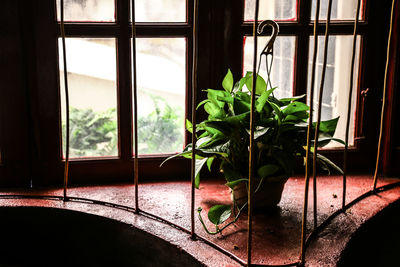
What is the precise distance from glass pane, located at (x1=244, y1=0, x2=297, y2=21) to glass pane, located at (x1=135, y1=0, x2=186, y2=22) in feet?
0.77

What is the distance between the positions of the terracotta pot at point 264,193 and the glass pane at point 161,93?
410 millimetres

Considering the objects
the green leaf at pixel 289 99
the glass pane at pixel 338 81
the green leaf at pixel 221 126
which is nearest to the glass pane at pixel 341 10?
the glass pane at pixel 338 81

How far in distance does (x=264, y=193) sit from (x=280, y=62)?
56cm

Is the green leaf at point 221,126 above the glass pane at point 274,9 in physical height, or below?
below

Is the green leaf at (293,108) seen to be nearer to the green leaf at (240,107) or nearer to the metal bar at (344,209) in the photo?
the green leaf at (240,107)

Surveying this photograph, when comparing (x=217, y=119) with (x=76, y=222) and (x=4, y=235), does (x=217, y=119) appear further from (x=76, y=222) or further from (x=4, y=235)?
(x=4, y=235)

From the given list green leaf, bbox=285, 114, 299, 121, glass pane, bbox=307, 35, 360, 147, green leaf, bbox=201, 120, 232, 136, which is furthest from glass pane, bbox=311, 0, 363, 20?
green leaf, bbox=201, 120, 232, 136

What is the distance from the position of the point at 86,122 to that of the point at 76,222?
1.21 feet

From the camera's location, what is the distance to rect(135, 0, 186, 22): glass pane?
64.2 inches

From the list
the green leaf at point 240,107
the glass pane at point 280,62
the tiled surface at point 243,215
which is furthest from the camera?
the glass pane at point 280,62

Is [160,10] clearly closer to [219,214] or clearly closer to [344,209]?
[219,214]

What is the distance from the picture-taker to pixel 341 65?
1.82 metres

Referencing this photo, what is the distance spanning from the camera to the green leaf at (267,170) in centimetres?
134

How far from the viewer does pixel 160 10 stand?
1.64 m
